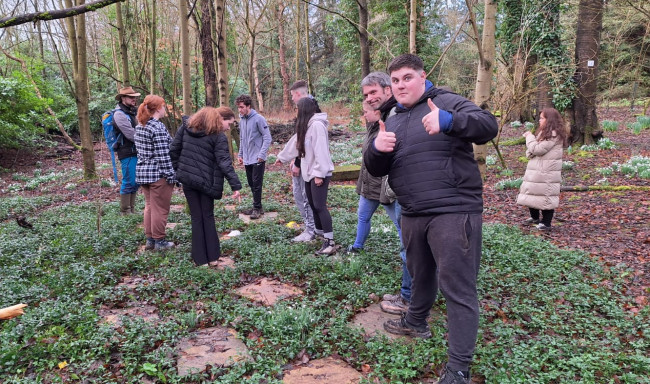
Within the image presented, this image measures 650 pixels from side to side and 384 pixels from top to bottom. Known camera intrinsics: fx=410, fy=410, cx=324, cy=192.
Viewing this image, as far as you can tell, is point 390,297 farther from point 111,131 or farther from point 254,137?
point 111,131

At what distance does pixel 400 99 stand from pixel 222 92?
6876 millimetres

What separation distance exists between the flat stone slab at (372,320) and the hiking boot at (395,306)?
4 cm

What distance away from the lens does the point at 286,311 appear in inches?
139

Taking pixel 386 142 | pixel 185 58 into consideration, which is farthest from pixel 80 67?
pixel 386 142

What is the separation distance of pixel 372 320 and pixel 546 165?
4055mm

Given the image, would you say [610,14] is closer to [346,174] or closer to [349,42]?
[349,42]

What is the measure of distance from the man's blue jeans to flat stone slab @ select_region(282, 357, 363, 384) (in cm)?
110

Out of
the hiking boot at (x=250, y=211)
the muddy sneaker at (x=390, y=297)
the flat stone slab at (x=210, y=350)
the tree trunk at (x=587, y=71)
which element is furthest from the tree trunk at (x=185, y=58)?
the tree trunk at (x=587, y=71)

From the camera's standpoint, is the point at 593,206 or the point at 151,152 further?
the point at 593,206

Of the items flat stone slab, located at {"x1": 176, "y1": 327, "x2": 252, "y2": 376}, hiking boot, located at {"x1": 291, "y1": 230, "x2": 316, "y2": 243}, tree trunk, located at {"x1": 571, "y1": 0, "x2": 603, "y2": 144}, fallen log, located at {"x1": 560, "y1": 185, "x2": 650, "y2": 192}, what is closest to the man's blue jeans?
hiking boot, located at {"x1": 291, "y1": 230, "x2": 316, "y2": 243}

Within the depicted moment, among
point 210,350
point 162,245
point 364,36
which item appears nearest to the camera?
point 210,350

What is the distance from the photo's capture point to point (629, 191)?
25.9 ft

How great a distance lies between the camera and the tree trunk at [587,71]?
37.7 feet

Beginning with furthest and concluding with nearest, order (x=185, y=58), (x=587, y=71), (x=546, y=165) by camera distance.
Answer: (x=587, y=71) < (x=185, y=58) < (x=546, y=165)
